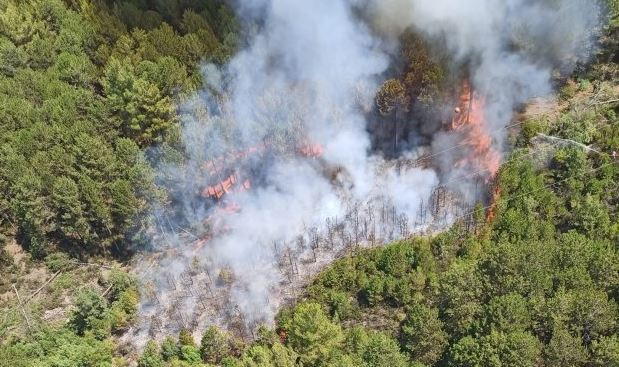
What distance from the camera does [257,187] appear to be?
4056 cm

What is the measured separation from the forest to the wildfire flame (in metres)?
1.53

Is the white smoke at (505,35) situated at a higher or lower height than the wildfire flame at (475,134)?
higher

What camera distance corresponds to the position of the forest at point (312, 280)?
90.8 ft

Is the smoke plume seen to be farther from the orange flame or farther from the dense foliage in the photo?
the orange flame

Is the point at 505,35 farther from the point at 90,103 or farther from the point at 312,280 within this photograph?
the point at 90,103

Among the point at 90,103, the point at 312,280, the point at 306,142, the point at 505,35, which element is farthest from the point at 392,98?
the point at 90,103

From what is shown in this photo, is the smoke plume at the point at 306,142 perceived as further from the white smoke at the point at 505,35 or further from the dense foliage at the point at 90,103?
the dense foliage at the point at 90,103

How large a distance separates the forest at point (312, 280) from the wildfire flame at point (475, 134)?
60.3 inches

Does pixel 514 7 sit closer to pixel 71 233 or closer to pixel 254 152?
pixel 254 152

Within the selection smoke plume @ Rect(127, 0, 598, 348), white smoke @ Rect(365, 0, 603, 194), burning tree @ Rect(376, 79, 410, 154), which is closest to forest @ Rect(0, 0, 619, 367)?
burning tree @ Rect(376, 79, 410, 154)

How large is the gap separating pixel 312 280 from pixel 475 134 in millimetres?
16858

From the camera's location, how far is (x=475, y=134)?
1670 inches

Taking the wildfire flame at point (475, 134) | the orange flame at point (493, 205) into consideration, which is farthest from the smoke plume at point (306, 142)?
the orange flame at point (493, 205)

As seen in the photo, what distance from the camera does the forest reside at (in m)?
27.7
